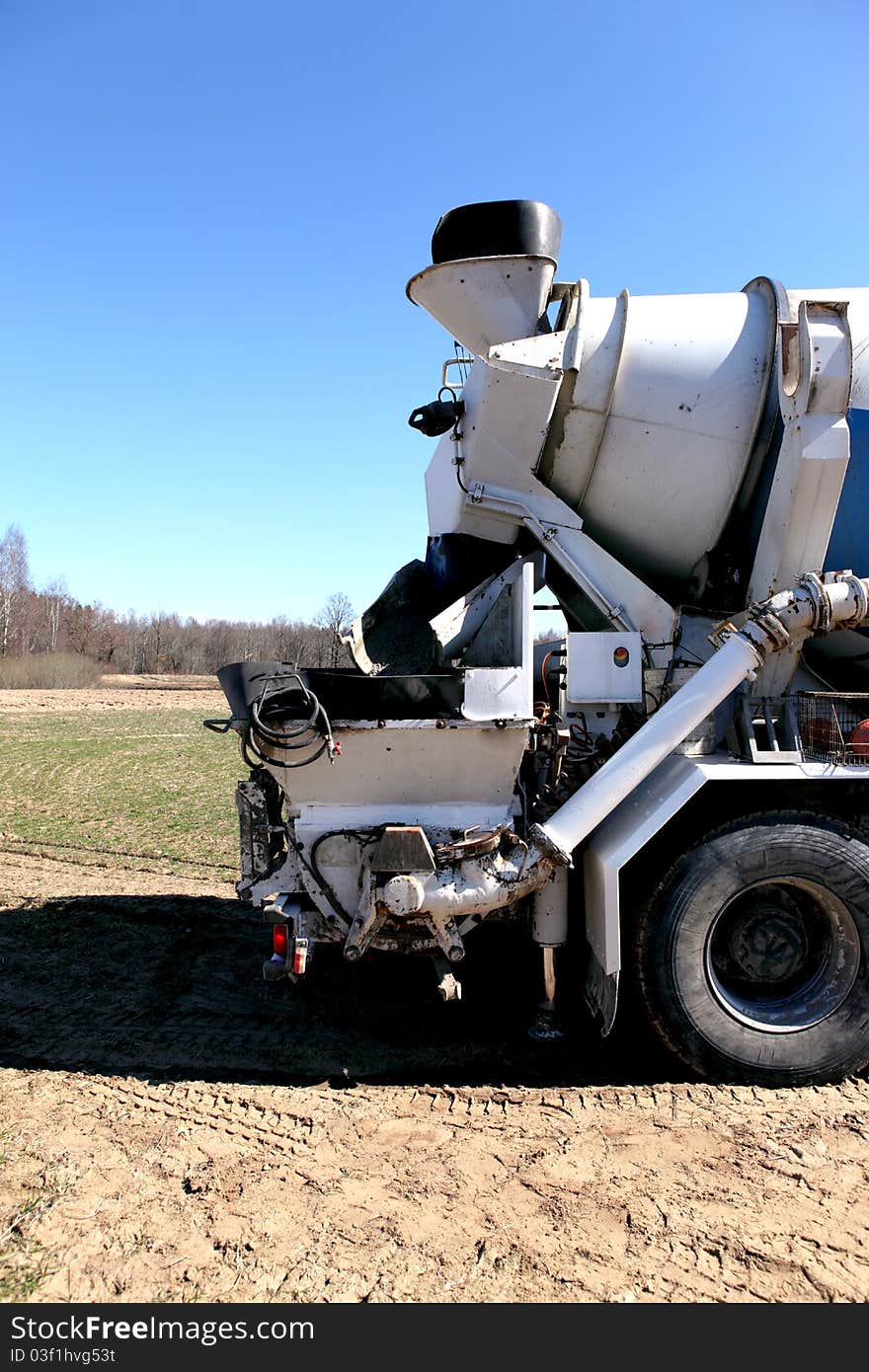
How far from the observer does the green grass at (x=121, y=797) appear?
8.88 m

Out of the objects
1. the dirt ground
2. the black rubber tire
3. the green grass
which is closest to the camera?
the dirt ground

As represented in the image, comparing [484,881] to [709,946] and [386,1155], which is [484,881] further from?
[386,1155]

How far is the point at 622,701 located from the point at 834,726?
38.9 inches

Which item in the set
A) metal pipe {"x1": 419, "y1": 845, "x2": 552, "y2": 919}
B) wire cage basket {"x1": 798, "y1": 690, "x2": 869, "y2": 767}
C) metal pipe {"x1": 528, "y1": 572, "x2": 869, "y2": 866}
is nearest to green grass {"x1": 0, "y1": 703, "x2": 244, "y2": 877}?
metal pipe {"x1": 419, "y1": 845, "x2": 552, "y2": 919}

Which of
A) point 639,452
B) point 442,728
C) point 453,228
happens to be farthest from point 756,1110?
point 453,228

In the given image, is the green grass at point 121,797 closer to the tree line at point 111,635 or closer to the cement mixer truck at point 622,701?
the cement mixer truck at point 622,701

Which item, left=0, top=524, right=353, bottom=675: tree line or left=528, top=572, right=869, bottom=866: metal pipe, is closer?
left=528, top=572, right=869, bottom=866: metal pipe

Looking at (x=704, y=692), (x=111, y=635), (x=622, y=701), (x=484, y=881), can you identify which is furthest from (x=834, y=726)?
(x=111, y=635)

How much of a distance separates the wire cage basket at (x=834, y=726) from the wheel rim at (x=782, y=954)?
23.9 inches

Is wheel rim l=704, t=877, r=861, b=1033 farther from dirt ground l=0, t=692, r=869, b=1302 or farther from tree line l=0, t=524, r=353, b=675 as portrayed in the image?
tree line l=0, t=524, r=353, b=675

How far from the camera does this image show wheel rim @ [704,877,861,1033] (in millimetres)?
3992

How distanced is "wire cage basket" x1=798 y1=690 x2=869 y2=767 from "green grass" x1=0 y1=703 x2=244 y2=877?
5507 mm

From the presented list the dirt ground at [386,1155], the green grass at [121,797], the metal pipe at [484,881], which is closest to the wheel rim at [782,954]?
the dirt ground at [386,1155]

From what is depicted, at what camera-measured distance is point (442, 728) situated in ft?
13.1
